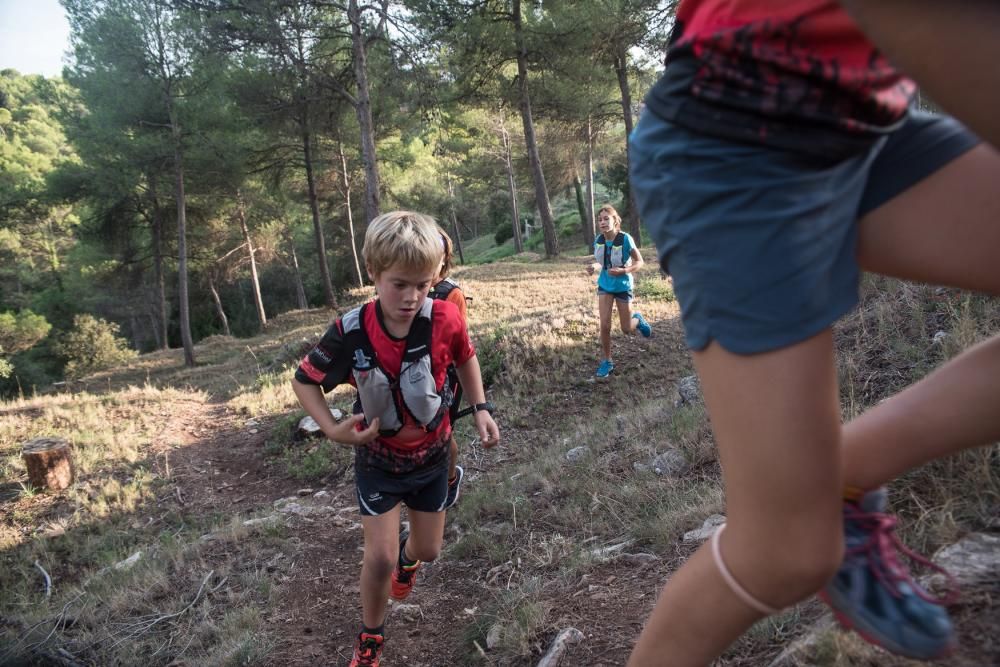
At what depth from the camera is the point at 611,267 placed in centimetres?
771

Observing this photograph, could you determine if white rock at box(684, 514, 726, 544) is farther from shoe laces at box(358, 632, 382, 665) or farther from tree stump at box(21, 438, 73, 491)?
tree stump at box(21, 438, 73, 491)

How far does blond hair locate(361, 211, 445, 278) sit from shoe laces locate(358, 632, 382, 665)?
1.67 meters

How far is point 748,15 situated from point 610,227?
22.2 ft

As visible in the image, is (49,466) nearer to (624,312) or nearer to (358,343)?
(358,343)

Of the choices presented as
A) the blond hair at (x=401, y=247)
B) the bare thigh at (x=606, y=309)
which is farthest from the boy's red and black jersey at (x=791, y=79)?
the bare thigh at (x=606, y=309)

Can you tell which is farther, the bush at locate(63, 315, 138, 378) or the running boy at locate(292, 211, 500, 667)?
the bush at locate(63, 315, 138, 378)

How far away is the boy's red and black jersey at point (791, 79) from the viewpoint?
0.95 meters

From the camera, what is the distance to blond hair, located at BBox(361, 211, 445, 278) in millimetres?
2643

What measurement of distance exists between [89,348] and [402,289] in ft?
99.2

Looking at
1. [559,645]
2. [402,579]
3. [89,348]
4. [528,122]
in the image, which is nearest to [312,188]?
[528,122]

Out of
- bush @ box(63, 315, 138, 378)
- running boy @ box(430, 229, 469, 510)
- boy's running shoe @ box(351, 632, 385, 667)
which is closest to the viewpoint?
boy's running shoe @ box(351, 632, 385, 667)

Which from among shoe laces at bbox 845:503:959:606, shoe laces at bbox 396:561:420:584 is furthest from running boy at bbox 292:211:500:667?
shoe laces at bbox 845:503:959:606

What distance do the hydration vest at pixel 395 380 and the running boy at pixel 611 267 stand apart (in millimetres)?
5165

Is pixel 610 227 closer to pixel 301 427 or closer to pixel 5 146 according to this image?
pixel 301 427
